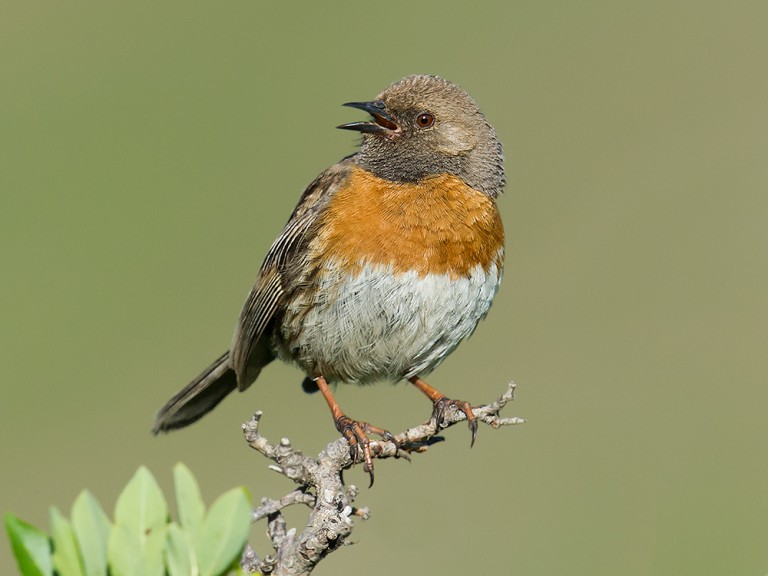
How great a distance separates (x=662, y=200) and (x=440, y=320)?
6404 mm

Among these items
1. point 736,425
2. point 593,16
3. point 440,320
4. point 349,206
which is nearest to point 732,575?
point 736,425

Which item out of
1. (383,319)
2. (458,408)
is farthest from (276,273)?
(458,408)

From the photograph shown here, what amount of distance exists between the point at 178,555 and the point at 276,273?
11.5ft

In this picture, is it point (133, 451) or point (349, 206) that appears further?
point (133, 451)

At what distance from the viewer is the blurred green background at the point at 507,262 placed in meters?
8.05

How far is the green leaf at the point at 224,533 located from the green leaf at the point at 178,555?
2cm

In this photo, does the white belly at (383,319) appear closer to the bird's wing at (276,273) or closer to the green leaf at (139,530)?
the bird's wing at (276,273)

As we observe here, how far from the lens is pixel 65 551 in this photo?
188 cm

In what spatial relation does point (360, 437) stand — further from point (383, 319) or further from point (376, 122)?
point (376, 122)

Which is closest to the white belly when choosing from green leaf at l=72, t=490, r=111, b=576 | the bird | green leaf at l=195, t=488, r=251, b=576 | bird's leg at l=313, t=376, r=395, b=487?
the bird

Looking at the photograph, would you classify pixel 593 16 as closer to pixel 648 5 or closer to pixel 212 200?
pixel 648 5

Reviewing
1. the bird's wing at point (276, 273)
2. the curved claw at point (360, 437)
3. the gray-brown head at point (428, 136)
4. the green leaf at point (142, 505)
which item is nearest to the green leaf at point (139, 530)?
the green leaf at point (142, 505)

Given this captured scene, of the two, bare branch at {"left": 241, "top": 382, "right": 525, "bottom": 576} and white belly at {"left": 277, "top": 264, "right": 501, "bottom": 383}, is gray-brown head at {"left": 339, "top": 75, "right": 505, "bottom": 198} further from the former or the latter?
bare branch at {"left": 241, "top": 382, "right": 525, "bottom": 576}

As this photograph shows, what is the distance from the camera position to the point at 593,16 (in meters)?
12.8
